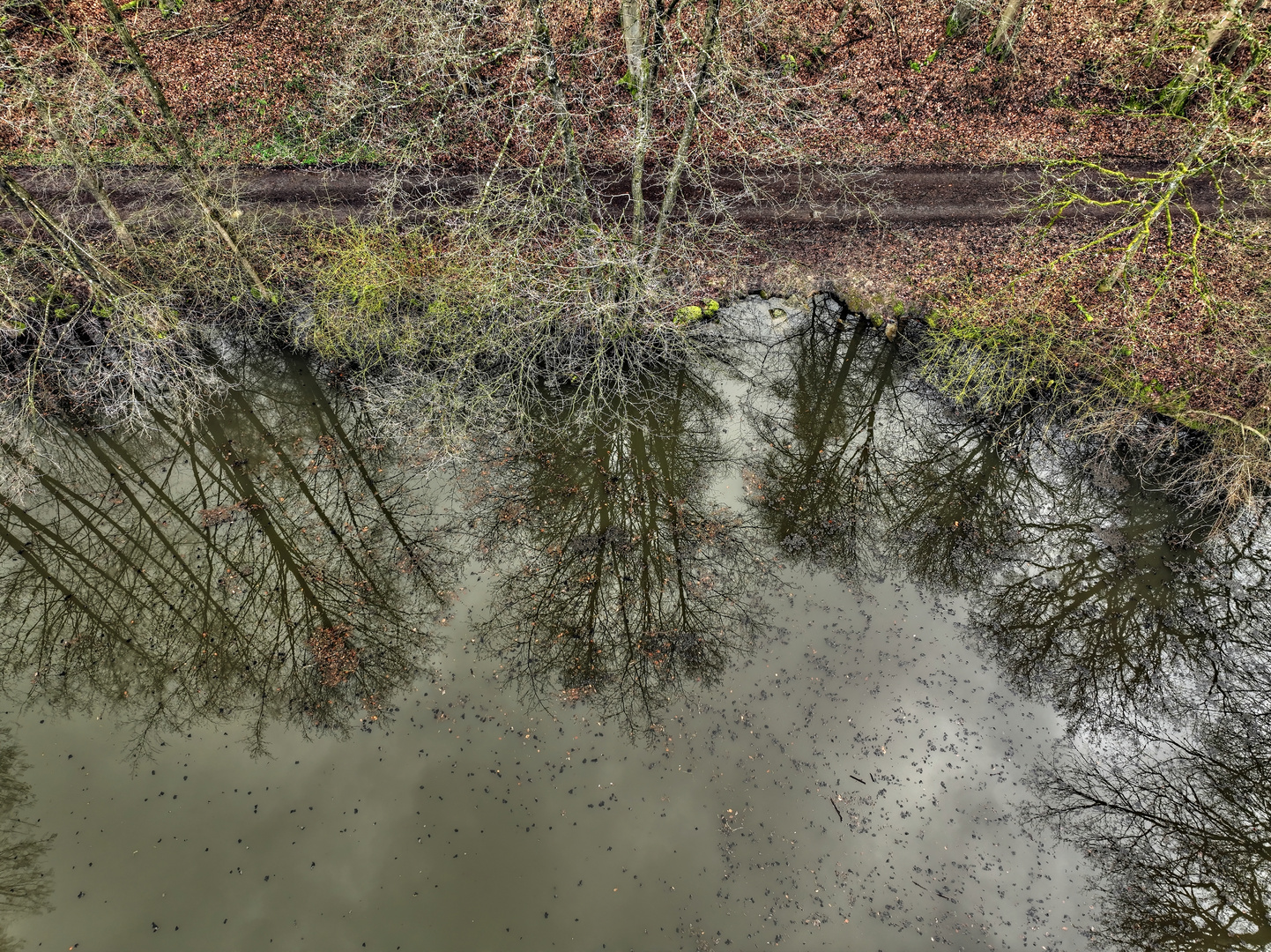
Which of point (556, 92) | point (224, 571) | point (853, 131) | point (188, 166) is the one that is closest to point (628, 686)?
point (224, 571)

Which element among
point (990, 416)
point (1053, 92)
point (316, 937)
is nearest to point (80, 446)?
point (316, 937)

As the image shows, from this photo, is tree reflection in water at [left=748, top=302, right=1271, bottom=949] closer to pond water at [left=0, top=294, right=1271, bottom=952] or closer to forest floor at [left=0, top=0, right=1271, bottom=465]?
pond water at [left=0, top=294, right=1271, bottom=952]

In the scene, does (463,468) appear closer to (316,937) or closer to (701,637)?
(701,637)

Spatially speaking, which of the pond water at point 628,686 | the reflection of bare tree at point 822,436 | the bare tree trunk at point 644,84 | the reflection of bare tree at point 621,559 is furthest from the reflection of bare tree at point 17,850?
the bare tree trunk at point 644,84

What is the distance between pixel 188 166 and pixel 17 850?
37.3 ft

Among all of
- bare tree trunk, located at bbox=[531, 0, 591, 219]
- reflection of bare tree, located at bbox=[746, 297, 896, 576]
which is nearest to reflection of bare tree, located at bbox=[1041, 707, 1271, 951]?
reflection of bare tree, located at bbox=[746, 297, 896, 576]

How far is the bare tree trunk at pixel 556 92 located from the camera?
33.7 feet

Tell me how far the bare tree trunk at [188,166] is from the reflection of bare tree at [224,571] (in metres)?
3.04

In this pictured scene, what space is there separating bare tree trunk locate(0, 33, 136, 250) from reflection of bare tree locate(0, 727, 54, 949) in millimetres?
9634

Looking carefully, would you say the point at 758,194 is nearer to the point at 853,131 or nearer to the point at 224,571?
the point at 853,131

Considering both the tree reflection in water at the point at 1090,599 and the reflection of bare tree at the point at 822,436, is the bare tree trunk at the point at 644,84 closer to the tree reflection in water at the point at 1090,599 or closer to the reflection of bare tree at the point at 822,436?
the reflection of bare tree at the point at 822,436

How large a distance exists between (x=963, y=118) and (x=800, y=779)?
57.6 feet

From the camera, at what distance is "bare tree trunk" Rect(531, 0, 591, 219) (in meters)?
10.3

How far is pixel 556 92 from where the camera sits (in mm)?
11109
